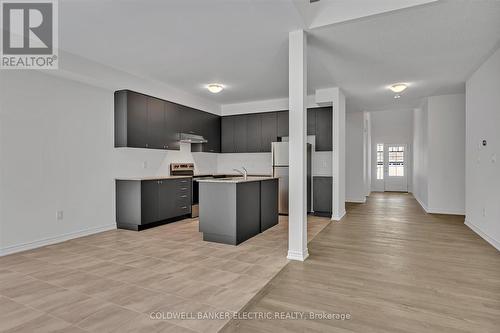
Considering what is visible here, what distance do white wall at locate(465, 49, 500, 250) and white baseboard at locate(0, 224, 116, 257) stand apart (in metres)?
6.02

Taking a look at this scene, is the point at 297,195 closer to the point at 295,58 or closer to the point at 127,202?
the point at 295,58

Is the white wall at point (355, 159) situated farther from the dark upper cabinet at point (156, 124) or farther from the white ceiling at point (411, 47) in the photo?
the dark upper cabinet at point (156, 124)

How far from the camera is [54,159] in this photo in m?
4.00

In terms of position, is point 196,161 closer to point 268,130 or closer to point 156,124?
point 156,124

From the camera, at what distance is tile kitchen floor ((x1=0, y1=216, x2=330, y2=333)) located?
196 centimetres

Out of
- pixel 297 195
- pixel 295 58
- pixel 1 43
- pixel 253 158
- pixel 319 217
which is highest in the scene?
pixel 1 43

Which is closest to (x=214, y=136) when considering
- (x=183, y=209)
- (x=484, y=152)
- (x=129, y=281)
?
(x=183, y=209)

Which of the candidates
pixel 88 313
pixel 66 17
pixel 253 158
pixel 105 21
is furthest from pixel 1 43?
pixel 253 158

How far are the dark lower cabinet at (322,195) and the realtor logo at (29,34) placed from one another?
17.2 feet

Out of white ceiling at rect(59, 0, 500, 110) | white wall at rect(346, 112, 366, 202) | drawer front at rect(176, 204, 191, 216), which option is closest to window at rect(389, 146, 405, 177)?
white wall at rect(346, 112, 366, 202)

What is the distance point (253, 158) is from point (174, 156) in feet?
7.02

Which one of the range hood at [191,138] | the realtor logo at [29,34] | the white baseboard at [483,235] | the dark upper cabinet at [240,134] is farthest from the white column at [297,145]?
the dark upper cabinet at [240,134]

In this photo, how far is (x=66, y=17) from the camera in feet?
9.70

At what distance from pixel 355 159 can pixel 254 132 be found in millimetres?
3580
